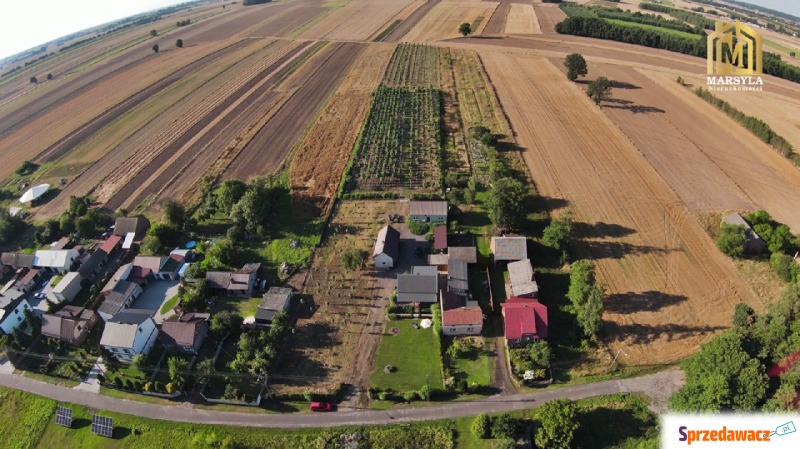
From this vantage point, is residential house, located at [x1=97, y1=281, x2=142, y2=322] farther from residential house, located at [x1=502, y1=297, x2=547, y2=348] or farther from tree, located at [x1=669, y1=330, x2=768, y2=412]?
tree, located at [x1=669, y1=330, x2=768, y2=412]

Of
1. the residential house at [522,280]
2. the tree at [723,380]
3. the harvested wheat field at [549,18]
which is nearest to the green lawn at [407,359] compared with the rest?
the residential house at [522,280]

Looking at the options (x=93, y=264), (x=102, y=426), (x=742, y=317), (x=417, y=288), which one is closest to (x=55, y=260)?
(x=93, y=264)

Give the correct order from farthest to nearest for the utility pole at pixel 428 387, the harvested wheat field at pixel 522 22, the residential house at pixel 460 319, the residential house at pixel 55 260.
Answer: the harvested wheat field at pixel 522 22
the residential house at pixel 55 260
the residential house at pixel 460 319
the utility pole at pixel 428 387

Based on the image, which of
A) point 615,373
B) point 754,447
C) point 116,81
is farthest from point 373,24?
point 754,447

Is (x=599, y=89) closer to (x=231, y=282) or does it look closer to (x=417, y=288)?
(x=417, y=288)

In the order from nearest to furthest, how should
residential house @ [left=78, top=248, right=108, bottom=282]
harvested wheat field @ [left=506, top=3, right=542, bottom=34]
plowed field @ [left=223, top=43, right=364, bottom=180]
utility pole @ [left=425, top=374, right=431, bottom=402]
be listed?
utility pole @ [left=425, top=374, right=431, bottom=402] → residential house @ [left=78, top=248, right=108, bottom=282] → plowed field @ [left=223, top=43, right=364, bottom=180] → harvested wheat field @ [left=506, top=3, right=542, bottom=34]

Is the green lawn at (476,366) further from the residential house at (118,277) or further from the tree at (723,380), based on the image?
the residential house at (118,277)

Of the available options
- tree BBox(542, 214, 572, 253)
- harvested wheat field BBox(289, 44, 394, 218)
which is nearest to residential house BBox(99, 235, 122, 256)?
harvested wheat field BBox(289, 44, 394, 218)
